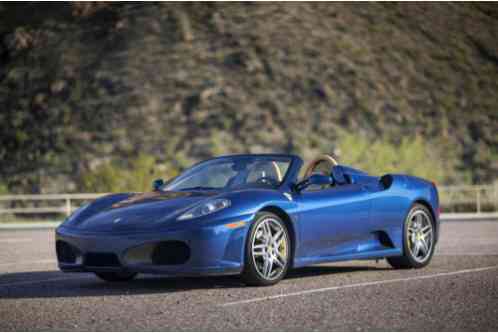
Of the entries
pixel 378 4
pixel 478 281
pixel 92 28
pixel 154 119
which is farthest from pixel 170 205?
pixel 378 4

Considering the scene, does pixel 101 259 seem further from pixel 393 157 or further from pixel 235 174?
pixel 393 157

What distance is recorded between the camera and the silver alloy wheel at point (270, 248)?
29.4 feet

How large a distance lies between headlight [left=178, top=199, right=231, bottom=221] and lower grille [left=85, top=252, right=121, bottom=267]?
0.69 m

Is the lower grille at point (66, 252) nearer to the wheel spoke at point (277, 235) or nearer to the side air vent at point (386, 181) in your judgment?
the wheel spoke at point (277, 235)

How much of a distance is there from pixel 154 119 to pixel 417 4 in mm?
22068

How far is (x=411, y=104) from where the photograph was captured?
2021 inches

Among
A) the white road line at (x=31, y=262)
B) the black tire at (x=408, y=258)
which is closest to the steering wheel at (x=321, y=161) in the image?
the black tire at (x=408, y=258)

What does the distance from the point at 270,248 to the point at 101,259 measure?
1.54 metres

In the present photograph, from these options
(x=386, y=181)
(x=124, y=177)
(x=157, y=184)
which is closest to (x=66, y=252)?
(x=157, y=184)

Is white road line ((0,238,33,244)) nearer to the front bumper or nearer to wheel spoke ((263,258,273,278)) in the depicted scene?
the front bumper

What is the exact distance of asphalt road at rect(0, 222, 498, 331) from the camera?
22.0ft

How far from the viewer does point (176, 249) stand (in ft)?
28.5

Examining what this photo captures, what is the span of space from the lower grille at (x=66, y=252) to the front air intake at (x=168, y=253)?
2.99 feet

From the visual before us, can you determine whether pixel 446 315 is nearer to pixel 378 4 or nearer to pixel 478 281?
pixel 478 281
